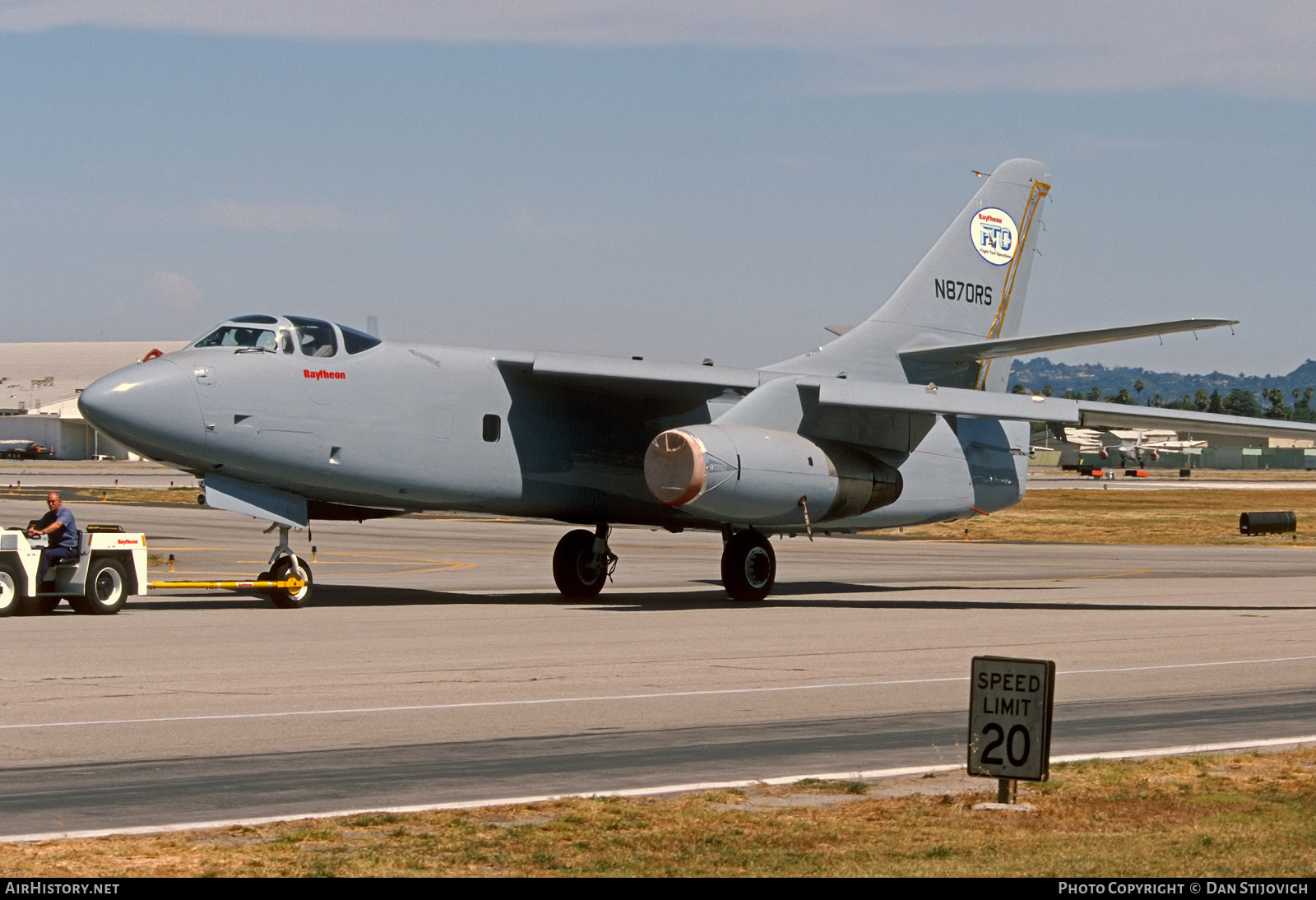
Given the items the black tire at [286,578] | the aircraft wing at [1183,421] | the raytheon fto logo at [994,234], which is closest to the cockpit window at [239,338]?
the black tire at [286,578]

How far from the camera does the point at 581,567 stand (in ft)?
81.3

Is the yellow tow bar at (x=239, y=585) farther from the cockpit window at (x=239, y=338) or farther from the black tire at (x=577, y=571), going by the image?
the black tire at (x=577, y=571)

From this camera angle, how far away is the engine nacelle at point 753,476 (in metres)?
21.8

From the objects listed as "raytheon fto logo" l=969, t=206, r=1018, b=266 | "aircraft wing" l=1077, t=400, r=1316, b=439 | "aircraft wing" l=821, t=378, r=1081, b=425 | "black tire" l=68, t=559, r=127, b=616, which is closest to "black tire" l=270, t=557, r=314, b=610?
"black tire" l=68, t=559, r=127, b=616

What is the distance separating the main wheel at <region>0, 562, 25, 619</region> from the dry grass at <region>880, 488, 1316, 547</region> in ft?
110

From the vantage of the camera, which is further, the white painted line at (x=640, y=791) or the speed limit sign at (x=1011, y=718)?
the speed limit sign at (x=1011, y=718)

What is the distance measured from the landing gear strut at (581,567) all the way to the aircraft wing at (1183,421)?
26.0 ft

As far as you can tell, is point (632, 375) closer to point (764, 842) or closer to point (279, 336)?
point (279, 336)

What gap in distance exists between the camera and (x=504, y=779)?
→ 9.74 metres

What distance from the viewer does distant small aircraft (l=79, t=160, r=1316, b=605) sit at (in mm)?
20688

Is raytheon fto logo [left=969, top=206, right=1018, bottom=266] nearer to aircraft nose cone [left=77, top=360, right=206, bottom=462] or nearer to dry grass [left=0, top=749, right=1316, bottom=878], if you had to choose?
aircraft nose cone [left=77, top=360, right=206, bottom=462]

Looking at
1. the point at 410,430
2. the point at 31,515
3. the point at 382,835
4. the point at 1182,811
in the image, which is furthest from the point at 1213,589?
the point at 31,515

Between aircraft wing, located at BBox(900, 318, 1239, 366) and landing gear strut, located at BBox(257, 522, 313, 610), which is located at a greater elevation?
aircraft wing, located at BBox(900, 318, 1239, 366)

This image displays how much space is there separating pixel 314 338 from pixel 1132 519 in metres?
43.7
